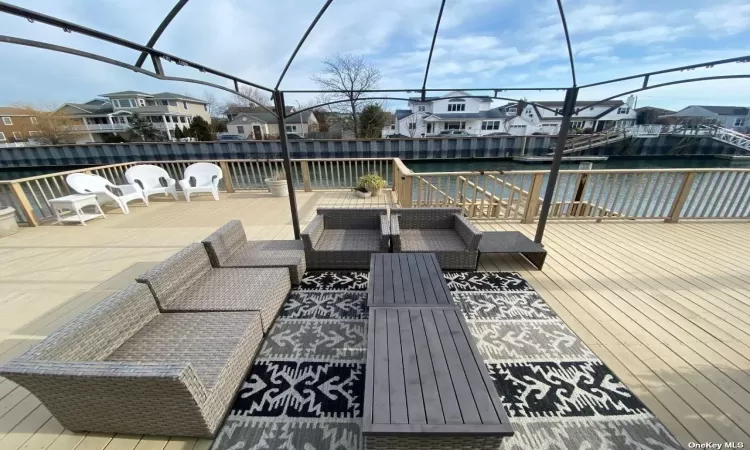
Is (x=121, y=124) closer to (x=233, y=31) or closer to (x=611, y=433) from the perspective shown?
(x=233, y=31)

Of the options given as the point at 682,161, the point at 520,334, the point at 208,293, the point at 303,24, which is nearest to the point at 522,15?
the point at 303,24

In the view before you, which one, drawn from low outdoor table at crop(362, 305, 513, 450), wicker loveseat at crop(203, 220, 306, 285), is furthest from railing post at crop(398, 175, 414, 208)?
low outdoor table at crop(362, 305, 513, 450)

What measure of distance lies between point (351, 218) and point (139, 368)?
2618 mm

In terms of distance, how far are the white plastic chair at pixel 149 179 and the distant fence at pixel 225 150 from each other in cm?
1489

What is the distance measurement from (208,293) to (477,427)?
2.17 metres

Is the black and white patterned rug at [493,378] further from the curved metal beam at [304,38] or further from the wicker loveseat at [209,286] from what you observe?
the curved metal beam at [304,38]

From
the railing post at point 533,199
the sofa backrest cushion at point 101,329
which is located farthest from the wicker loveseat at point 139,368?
the railing post at point 533,199

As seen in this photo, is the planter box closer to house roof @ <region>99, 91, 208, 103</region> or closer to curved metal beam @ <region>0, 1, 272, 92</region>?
curved metal beam @ <region>0, 1, 272, 92</region>

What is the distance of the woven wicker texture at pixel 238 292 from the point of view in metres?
2.06

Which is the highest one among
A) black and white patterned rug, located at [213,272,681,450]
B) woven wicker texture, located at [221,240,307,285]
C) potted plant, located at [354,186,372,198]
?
woven wicker texture, located at [221,240,307,285]

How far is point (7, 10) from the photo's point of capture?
99 centimetres

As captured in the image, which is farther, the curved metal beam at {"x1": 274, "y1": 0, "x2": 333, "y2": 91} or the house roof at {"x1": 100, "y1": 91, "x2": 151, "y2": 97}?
the house roof at {"x1": 100, "y1": 91, "x2": 151, "y2": 97}

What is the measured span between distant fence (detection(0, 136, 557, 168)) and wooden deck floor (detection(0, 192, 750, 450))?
17.1 metres

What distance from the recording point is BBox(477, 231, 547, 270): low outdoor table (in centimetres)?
310
